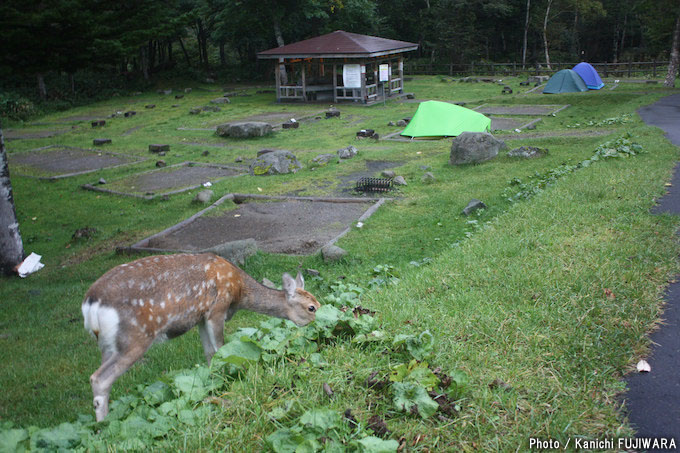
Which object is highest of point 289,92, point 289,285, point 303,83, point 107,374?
point 303,83

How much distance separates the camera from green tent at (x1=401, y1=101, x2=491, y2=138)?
19047 mm

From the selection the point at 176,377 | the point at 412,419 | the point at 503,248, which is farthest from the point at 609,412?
the point at 503,248

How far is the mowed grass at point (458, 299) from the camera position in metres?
3.45

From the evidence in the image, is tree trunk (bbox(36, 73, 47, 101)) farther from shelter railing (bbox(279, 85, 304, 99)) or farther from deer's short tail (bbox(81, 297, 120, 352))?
deer's short tail (bbox(81, 297, 120, 352))

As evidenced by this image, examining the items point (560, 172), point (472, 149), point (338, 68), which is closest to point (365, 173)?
point (472, 149)

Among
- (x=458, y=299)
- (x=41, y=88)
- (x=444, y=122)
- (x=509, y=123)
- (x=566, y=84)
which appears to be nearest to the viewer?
(x=458, y=299)

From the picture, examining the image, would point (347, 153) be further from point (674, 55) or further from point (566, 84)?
point (674, 55)

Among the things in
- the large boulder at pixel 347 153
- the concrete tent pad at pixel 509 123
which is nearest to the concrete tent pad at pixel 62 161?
the large boulder at pixel 347 153

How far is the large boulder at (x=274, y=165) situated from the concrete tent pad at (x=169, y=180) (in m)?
0.64

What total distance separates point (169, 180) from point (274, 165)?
9.37ft

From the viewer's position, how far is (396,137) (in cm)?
1995

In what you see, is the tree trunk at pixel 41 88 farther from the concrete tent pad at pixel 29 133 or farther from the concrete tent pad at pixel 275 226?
the concrete tent pad at pixel 275 226

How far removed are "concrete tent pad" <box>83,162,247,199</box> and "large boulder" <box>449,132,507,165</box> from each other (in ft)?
19.0

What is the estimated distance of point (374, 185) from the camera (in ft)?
42.3
